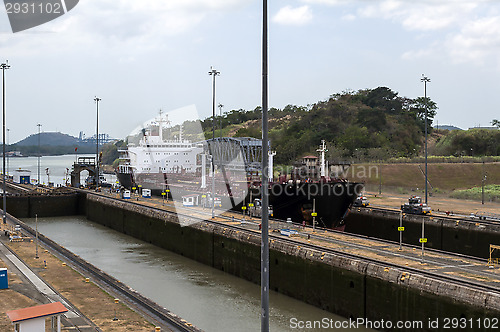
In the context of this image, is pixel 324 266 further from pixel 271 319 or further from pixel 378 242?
pixel 378 242

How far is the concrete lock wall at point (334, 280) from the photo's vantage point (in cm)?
2206

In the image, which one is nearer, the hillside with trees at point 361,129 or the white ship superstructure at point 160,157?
the white ship superstructure at point 160,157

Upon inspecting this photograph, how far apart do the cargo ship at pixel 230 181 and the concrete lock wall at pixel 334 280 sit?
5.90 m

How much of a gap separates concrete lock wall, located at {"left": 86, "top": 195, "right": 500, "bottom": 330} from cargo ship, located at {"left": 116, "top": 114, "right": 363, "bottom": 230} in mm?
5896

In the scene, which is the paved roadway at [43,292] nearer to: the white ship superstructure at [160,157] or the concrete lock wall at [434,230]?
the concrete lock wall at [434,230]

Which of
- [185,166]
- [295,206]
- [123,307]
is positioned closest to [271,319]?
[123,307]

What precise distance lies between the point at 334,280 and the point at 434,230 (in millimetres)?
21772

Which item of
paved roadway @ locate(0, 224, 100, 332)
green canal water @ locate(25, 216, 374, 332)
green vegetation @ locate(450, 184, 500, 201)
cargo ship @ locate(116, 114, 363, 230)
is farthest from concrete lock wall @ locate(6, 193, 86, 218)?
green vegetation @ locate(450, 184, 500, 201)

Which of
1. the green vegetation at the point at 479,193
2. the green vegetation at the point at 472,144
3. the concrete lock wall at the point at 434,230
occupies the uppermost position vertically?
the green vegetation at the point at 472,144

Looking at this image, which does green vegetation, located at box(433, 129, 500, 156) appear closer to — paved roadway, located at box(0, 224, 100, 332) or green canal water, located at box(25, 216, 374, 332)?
green canal water, located at box(25, 216, 374, 332)

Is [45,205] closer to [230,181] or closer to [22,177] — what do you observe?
[230,181]

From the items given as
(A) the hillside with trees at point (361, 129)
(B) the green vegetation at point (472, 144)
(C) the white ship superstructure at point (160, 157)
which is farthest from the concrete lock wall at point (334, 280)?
(B) the green vegetation at point (472, 144)

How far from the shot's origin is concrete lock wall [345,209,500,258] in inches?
1661

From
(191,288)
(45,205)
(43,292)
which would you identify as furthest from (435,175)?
(43,292)
